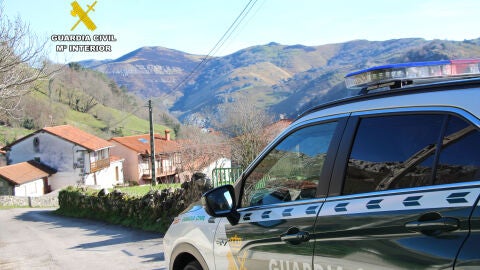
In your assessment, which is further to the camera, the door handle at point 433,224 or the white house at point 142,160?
the white house at point 142,160

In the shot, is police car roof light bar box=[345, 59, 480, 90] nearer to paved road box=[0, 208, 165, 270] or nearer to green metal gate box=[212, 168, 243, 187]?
paved road box=[0, 208, 165, 270]

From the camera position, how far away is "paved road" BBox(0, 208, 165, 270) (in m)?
9.67

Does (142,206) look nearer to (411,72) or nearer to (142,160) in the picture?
(411,72)

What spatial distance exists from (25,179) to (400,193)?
2229 inches

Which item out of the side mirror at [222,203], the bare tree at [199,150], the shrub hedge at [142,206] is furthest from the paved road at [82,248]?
the bare tree at [199,150]

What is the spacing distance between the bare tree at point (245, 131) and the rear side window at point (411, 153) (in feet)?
66.5

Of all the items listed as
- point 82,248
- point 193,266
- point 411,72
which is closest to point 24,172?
point 82,248

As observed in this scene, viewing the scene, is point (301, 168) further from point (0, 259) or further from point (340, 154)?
point (0, 259)

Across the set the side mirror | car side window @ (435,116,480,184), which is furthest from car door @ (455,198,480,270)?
the side mirror

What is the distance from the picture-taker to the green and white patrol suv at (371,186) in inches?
85.4

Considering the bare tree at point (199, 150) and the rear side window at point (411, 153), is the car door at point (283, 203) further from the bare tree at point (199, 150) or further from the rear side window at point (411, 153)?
the bare tree at point (199, 150)

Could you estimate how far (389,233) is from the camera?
7.69 ft

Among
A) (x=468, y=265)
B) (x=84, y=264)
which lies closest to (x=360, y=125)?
(x=468, y=265)

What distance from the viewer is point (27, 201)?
42.7 metres
